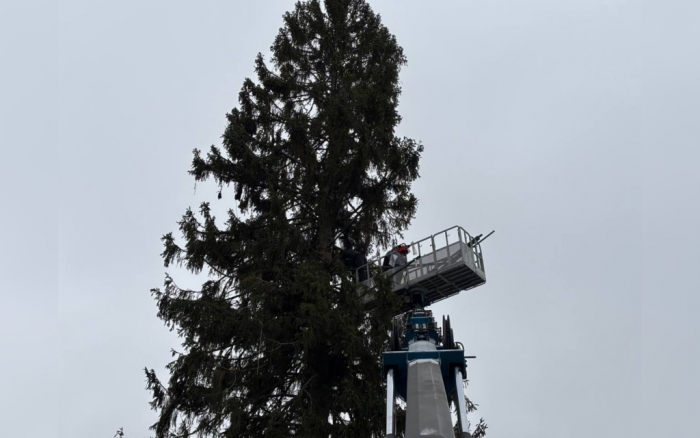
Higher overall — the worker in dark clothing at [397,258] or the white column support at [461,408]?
the worker in dark clothing at [397,258]

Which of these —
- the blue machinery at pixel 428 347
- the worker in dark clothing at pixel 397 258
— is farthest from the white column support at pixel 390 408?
the worker in dark clothing at pixel 397 258

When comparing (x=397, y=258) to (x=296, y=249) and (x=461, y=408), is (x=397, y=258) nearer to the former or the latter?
(x=296, y=249)

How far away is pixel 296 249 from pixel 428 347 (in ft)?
16.0

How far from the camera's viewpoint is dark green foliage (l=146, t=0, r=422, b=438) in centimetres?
1427

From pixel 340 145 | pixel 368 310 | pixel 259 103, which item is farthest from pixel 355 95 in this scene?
pixel 368 310

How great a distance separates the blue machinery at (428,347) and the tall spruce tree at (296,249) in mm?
965

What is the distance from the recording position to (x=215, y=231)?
55.3 feet

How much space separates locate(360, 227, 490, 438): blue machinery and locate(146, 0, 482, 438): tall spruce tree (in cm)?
97

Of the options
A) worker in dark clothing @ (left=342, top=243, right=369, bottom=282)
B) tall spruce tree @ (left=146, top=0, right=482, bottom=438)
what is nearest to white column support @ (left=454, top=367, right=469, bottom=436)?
tall spruce tree @ (left=146, top=0, right=482, bottom=438)

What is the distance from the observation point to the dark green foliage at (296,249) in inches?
562

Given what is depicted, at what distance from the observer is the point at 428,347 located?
12.9 meters

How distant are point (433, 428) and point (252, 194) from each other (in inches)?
426

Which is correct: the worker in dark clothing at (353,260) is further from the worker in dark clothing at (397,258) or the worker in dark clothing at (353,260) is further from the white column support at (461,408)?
the white column support at (461,408)

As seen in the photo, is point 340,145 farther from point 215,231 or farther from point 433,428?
point 433,428
